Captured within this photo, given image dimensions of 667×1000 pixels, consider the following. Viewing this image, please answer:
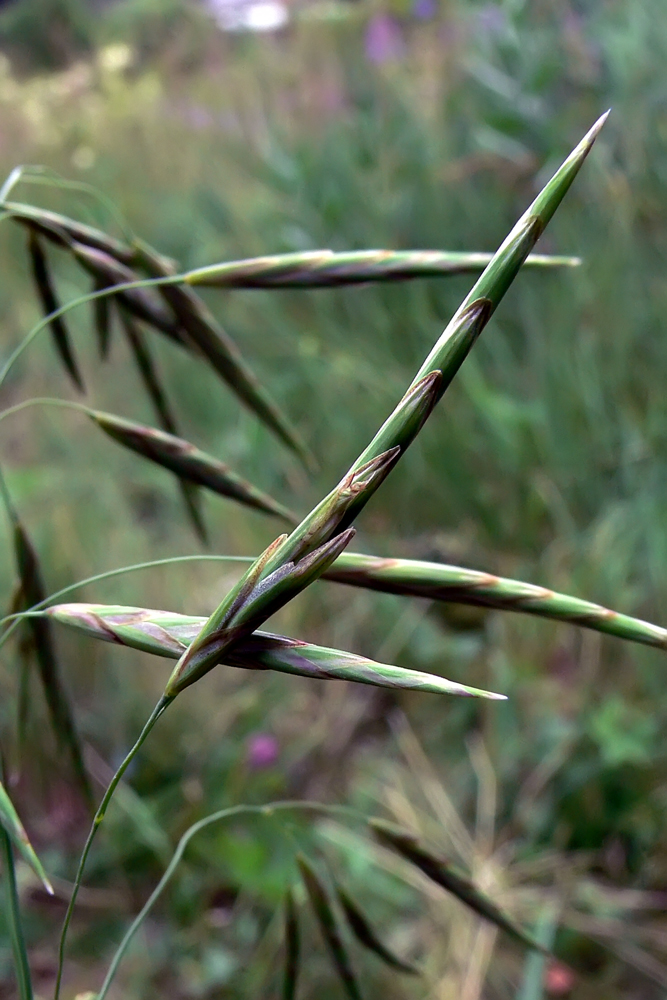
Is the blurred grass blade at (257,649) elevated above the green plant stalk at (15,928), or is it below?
above

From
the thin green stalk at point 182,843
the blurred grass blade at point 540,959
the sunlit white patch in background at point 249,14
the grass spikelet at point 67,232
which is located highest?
the sunlit white patch in background at point 249,14

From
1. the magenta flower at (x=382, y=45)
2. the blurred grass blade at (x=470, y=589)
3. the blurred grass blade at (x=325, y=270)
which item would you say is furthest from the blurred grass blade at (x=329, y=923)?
the magenta flower at (x=382, y=45)

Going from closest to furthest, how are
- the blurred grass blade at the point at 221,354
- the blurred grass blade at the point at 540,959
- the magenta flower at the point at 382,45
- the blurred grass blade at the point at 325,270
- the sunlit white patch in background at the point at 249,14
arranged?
the blurred grass blade at the point at 325,270 → the blurred grass blade at the point at 221,354 → the blurred grass blade at the point at 540,959 → the magenta flower at the point at 382,45 → the sunlit white patch in background at the point at 249,14

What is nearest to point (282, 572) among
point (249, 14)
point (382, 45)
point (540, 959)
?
point (540, 959)

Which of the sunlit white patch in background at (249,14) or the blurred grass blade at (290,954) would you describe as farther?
the sunlit white patch in background at (249,14)

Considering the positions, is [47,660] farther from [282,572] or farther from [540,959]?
[540,959]

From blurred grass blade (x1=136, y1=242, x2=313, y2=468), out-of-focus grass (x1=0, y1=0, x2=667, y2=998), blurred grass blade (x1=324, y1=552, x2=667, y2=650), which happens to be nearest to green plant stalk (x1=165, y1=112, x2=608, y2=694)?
blurred grass blade (x1=324, y1=552, x2=667, y2=650)

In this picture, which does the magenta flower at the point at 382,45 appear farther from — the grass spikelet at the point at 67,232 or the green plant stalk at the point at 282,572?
the green plant stalk at the point at 282,572

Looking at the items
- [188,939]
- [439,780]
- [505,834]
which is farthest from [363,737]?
[188,939]

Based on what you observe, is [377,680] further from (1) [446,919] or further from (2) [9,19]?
(2) [9,19]
